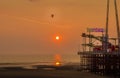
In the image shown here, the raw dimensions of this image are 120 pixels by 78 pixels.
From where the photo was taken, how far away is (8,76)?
74.4m

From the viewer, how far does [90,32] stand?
98125mm

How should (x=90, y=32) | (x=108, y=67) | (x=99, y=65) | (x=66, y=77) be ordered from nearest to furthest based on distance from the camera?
(x=66, y=77) < (x=108, y=67) < (x=99, y=65) < (x=90, y=32)

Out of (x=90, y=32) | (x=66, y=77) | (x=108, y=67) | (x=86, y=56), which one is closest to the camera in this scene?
(x=66, y=77)

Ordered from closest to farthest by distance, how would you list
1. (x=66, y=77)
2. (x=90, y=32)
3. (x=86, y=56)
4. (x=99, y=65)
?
(x=66, y=77), (x=99, y=65), (x=86, y=56), (x=90, y=32)

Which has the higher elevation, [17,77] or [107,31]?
[107,31]

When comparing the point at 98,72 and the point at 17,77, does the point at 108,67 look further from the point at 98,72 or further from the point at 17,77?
the point at 17,77

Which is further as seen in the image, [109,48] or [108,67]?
[109,48]

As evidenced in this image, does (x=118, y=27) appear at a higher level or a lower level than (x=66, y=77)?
higher

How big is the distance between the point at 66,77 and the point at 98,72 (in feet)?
49.2

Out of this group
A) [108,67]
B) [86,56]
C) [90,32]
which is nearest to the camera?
[108,67]

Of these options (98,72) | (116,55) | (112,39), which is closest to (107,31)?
(112,39)

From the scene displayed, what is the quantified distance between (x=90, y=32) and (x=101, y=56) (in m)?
15.2

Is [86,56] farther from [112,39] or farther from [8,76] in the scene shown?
[8,76]

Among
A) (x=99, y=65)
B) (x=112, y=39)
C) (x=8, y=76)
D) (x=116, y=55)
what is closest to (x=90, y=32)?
(x=112, y=39)
